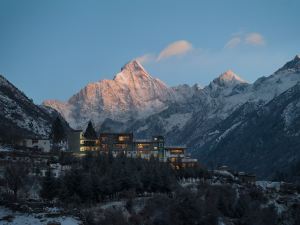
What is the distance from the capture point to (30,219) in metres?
114

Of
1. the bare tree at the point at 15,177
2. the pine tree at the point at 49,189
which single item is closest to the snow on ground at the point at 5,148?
the bare tree at the point at 15,177

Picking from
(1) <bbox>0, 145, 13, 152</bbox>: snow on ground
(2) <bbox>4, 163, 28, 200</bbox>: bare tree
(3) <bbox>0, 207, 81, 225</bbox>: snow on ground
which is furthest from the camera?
(1) <bbox>0, 145, 13, 152</bbox>: snow on ground

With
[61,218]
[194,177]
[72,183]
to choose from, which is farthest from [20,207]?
[194,177]

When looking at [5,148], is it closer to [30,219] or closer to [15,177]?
[15,177]

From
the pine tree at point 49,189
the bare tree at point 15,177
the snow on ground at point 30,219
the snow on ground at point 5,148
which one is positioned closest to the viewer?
the snow on ground at point 30,219

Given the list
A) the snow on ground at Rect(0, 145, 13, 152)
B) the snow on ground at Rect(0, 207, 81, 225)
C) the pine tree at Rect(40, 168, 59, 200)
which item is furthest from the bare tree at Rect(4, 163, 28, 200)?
the snow on ground at Rect(0, 145, 13, 152)

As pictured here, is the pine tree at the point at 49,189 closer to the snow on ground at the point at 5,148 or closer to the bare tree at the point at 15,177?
the bare tree at the point at 15,177

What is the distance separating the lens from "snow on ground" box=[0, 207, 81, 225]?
112044mm

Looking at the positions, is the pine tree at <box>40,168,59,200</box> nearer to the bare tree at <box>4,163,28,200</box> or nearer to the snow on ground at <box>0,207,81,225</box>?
the bare tree at <box>4,163,28,200</box>

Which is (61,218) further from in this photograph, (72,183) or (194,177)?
(194,177)

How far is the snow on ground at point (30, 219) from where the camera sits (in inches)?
4411

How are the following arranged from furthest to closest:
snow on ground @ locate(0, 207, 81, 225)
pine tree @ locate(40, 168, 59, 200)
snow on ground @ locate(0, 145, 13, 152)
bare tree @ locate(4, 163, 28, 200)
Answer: snow on ground @ locate(0, 145, 13, 152) < pine tree @ locate(40, 168, 59, 200) < bare tree @ locate(4, 163, 28, 200) < snow on ground @ locate(0, 207, 81, 225)

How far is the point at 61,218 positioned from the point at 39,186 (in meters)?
28.3

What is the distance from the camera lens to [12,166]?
145 metres
